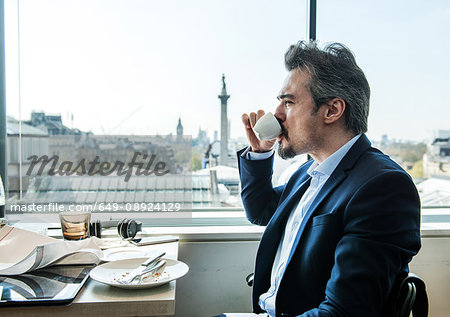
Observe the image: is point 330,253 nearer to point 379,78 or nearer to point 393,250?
point 393,250

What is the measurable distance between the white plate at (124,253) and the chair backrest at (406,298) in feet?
2.56

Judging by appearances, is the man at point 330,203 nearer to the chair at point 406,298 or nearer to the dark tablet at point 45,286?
the chair at point 406,298

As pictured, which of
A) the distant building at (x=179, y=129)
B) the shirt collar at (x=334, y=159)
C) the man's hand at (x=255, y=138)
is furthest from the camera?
the distant building at (x=179, y=129)

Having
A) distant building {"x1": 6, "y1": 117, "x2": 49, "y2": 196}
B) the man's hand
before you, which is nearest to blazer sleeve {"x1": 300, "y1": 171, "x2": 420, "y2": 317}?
the man's hand

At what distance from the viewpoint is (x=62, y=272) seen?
1.34 metres

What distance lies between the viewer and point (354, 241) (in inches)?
45.3

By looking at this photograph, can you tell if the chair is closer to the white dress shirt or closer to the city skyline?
the white dress shirt

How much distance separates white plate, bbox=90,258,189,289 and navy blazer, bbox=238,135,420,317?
1.05 ft

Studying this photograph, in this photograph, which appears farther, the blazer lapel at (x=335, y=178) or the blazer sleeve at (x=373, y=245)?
the blazer lapel at (x=335, y=178)

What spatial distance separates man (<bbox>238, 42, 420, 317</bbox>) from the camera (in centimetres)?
113

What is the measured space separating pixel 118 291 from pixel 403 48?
2.04 meters

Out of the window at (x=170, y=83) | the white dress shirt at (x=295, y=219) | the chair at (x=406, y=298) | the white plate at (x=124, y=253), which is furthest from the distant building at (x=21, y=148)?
the chair at (x=406, y=298)

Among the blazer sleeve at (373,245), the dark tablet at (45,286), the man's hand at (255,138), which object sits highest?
the man's hand at (255,138)

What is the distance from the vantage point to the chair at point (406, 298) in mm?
1103
